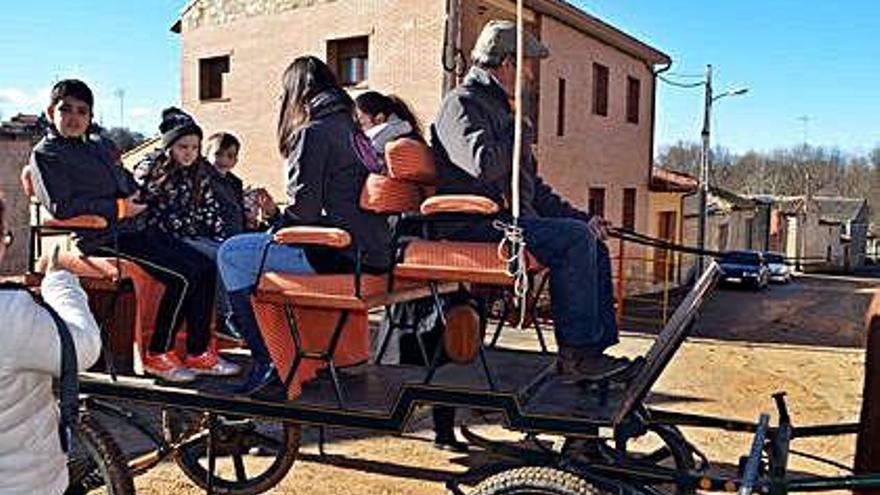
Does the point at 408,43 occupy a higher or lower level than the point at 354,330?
higher

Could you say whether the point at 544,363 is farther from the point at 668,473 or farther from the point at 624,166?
the point at 624,166

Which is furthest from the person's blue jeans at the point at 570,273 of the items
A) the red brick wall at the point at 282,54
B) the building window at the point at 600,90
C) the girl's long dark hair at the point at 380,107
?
the building window at the point at 600,90

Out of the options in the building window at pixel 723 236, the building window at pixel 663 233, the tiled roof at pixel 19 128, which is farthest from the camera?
the building window at pixel 723 236

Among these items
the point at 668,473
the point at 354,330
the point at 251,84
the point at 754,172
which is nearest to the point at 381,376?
the point at 354,330

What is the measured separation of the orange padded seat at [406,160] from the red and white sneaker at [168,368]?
1.28 m

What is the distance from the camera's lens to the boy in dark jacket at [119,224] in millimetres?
3854

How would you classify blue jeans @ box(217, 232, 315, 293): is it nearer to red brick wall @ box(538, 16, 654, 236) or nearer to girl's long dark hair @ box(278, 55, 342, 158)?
girl's long dark hair @ box(278, 55, 342, 158)

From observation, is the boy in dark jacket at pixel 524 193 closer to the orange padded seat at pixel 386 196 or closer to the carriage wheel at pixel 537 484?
the orange padded seat at pixel 386 196

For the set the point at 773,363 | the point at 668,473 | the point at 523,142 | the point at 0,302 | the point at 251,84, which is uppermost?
the point at 251,84

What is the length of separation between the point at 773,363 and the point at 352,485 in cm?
733

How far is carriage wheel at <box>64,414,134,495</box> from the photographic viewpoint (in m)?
3.55

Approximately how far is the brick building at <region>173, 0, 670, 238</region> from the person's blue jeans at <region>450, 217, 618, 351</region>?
963cm

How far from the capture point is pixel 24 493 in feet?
7.34

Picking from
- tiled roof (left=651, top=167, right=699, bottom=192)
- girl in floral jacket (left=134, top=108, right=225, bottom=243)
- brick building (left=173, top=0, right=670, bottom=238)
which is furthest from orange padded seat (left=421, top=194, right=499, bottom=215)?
tiled roof (left=651, top=167, right=699, bottom=192)
